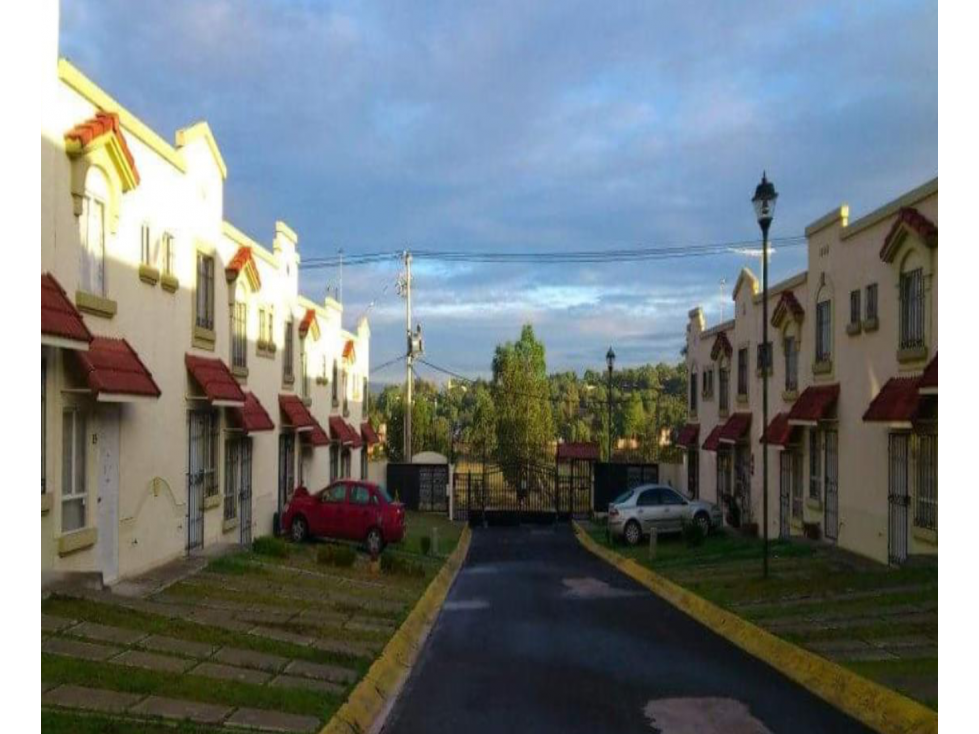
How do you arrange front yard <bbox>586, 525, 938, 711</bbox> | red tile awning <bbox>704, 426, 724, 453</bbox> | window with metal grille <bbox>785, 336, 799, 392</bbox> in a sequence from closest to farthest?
front yard <bbox>586, 525, 938, 711</bbox>
window with metal grille <bbox>785, 336, 799, 392</bbox>
red tile awning <bbox>704, 426, 724, 453</bbox>

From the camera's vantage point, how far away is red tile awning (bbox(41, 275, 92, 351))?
1089 centimetres

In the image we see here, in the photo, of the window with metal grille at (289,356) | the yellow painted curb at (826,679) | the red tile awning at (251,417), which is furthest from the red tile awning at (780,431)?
the window with metal grille at (289,356)

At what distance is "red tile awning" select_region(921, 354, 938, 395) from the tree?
41.5 meters

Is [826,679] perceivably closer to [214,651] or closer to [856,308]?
[214,651]

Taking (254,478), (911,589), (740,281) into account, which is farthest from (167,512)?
(740,281)

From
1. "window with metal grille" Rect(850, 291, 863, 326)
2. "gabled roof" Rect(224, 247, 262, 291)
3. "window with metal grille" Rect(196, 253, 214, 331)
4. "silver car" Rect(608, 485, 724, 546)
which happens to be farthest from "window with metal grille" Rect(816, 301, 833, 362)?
"window with metal grille" Rect(196, 253, 214, 331)

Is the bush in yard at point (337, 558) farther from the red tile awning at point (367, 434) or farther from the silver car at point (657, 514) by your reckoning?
the red tile awning at point (367, 434)

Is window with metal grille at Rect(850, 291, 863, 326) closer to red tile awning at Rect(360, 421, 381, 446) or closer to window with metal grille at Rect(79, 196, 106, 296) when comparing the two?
window with metal grille at Rect(79, 196, 106, 296)

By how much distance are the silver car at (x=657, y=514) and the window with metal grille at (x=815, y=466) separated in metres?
5.31

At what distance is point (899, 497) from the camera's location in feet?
A: 59.9

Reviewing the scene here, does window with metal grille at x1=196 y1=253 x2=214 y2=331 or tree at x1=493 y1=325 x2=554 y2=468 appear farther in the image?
tree at x1=493 y1=325 x2=554 y2=468

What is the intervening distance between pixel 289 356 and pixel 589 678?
20.3 metres

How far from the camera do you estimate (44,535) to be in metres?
12.0

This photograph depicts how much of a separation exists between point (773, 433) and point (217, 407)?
13783 mm
